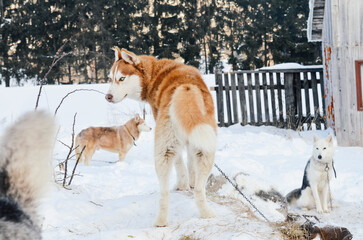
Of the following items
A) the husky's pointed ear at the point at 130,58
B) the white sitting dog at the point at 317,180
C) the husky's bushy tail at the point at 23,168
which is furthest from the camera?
the white sitting dog at the point at 317,180

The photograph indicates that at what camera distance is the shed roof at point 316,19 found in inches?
471

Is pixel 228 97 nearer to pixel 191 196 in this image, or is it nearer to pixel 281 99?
pixel 281 99

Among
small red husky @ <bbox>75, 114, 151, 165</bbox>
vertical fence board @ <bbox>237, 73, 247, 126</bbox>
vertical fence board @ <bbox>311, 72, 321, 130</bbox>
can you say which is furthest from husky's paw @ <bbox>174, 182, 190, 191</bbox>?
vertical fence board @ <bbox>237, 73, 247, 126</bbox>

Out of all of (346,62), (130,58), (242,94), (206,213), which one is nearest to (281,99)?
(242,94)

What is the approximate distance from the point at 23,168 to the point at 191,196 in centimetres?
333

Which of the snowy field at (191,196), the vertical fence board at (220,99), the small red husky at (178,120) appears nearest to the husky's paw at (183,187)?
the snowy field at (191,196)

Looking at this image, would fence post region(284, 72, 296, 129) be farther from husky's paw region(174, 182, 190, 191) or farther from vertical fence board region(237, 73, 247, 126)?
husky's paw region(174, 182, 190, 191)

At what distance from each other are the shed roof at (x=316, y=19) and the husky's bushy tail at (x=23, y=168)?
1214cm

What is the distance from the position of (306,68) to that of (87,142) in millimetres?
7775

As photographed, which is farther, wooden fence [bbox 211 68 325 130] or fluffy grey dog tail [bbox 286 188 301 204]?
wooden fence [bbox 211 68 325 130]

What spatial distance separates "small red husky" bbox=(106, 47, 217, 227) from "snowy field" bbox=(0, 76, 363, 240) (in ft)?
1.09

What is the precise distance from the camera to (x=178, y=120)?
312cm

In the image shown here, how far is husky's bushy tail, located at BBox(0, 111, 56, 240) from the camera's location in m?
0.98

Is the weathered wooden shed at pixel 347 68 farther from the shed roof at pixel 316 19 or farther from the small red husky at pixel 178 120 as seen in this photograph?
the small red husky at pixel 178 120
